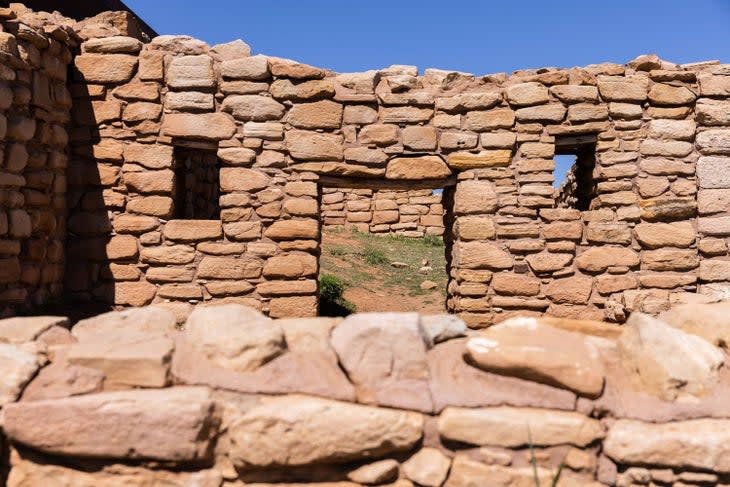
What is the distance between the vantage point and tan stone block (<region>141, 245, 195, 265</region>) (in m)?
4.91

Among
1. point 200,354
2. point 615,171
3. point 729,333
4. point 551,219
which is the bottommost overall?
point 200,354

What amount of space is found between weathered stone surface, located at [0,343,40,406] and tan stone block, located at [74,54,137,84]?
3.48 metres

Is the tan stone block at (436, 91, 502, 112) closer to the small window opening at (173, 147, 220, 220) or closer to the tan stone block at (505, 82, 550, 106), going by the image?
the tan stone block at (505, 82, 550, 106)

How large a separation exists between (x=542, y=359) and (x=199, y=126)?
3.86m

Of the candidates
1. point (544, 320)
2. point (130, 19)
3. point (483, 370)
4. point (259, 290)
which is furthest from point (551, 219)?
point (130, 19)

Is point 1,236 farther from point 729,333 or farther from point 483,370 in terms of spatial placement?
point 729,333

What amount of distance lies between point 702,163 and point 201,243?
4.46 metres

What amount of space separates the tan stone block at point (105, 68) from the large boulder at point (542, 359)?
416 centimetres

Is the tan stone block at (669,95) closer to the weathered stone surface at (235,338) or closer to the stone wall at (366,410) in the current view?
the stone wall at (366,410)

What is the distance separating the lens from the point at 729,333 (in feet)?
7.14

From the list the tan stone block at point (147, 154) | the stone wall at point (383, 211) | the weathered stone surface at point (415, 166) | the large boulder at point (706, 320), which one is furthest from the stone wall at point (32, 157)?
the stone wall at point (383, 211)

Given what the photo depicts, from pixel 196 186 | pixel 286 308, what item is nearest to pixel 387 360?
pixel 286 308

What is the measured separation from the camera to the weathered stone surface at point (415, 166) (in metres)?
5.08

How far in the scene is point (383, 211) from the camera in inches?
494
